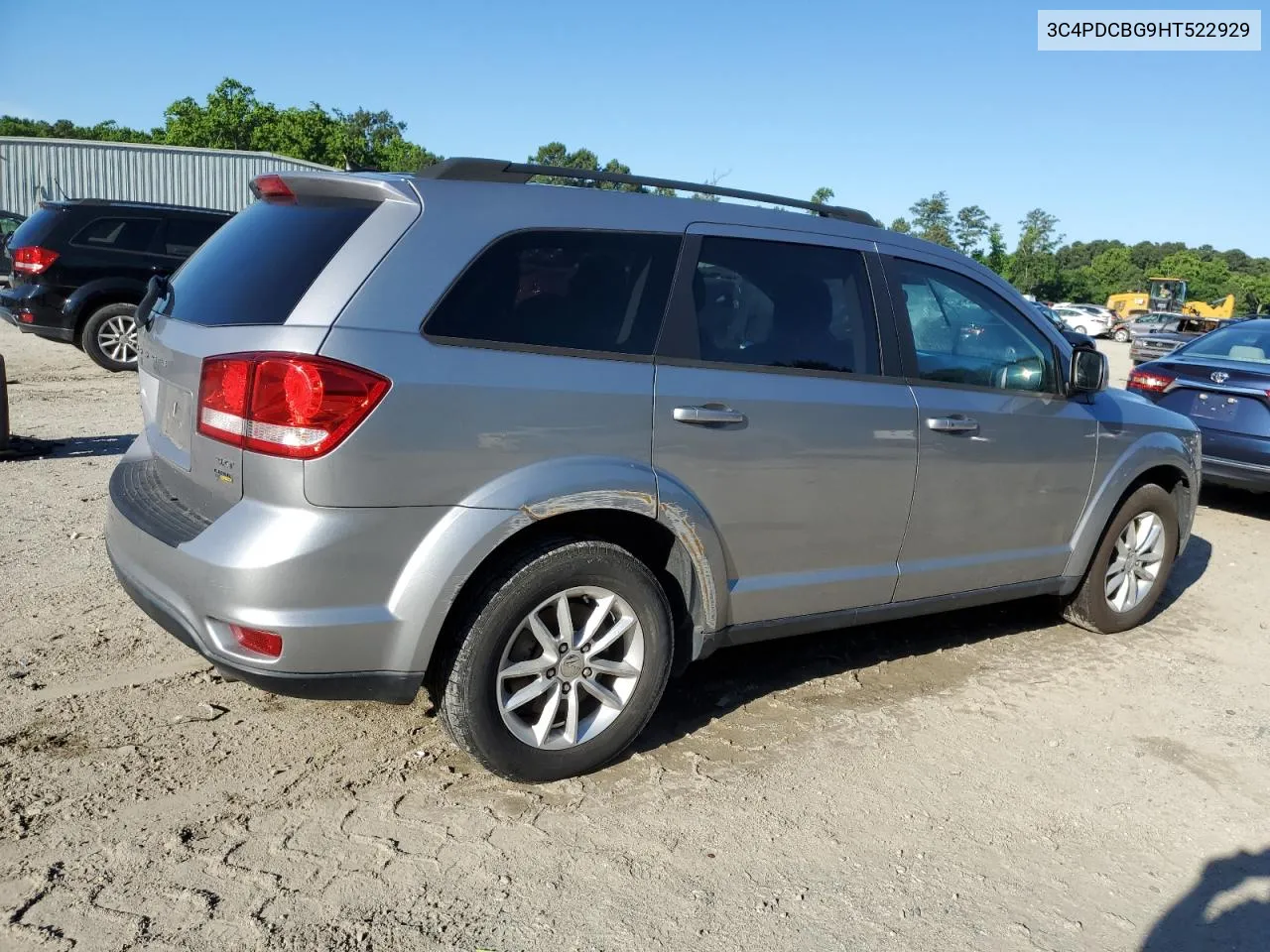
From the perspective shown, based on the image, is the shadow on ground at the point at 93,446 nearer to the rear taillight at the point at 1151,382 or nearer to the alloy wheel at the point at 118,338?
the alloy wheel at the point at 118,338

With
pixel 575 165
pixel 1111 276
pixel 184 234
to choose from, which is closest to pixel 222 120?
pixel 575 165

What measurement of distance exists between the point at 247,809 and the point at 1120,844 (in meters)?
2.71

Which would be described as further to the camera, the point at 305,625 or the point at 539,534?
the point at 539,534

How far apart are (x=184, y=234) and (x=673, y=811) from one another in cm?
1075

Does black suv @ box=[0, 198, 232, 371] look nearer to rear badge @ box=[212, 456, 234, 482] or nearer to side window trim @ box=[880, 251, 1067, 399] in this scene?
side window trim @ box=[880, 251, 1067, 399]

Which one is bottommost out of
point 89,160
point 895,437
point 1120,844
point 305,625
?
point 1120,844

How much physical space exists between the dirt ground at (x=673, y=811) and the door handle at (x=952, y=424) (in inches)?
44.7

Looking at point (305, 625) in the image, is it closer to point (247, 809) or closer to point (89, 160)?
point (247, 809)

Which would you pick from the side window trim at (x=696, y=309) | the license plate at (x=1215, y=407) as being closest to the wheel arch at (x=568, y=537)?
the side window trim at (x=696, y=309)

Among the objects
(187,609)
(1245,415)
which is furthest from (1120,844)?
(1245,415)

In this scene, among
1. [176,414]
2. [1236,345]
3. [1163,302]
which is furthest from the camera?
[1163,302]

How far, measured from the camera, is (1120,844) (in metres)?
3.38

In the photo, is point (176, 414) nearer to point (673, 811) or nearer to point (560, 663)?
point (560, 663)

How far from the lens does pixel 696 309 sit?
3605 millimetres
